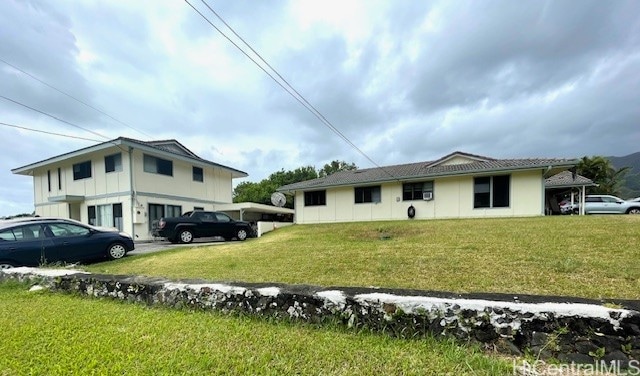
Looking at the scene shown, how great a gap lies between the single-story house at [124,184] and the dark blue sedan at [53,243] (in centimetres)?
494

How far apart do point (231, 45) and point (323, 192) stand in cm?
1219

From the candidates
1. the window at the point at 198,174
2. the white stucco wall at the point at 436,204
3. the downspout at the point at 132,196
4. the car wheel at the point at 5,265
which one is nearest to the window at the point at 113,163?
the downspout at the point at 132,196

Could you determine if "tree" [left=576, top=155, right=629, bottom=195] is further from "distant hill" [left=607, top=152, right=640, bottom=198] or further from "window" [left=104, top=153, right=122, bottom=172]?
"window" [left=104, top=153, right=122, bottom=172]

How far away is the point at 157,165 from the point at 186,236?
5557mm

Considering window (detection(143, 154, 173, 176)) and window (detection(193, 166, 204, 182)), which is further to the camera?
window (detection(193, 166, 204, 182))

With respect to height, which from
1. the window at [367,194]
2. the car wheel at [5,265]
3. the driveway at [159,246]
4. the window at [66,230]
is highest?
the window at [367,194]

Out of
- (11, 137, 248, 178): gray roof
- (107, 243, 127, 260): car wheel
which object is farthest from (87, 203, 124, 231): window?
(107, 243, 127, 260): car wheel

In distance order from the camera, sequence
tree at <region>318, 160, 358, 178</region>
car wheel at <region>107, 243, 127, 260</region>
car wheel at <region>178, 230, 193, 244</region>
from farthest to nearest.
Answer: tree at <region>318, 160, 358, 178</region>, car wheel at <region>178, 230, 193, 244</region>, car wheel at <region>107, 243, 127, 260</region>

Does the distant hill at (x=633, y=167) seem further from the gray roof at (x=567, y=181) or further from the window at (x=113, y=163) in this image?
the window at (x=113, y=163)

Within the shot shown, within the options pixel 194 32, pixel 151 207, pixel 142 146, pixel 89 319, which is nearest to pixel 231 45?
pixel 194 32

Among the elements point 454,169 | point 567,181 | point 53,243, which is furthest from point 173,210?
point 567,181

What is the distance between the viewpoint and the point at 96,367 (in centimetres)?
222

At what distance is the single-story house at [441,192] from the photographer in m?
13.7

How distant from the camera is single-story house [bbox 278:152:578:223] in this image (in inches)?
538
